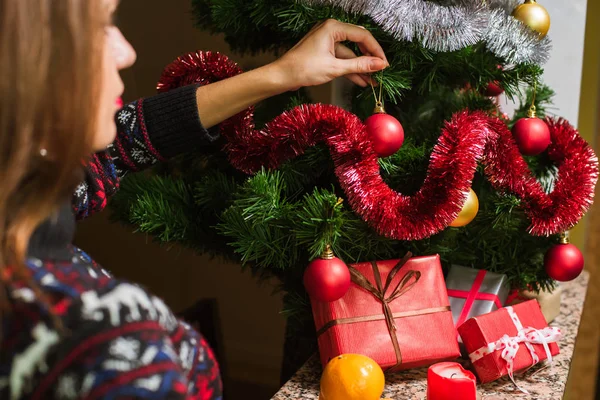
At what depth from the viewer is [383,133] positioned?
864 millimetres

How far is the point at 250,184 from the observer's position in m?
0.86

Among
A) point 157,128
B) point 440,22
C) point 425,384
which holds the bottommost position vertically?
point 425,384

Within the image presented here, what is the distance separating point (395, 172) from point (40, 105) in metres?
0.61

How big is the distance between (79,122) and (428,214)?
0.55 metres

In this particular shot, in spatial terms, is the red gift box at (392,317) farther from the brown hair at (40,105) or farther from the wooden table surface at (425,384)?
the brown hair at (40,105)

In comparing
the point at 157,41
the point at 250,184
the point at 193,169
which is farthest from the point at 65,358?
the point at 157,41

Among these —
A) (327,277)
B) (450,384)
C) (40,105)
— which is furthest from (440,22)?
(40,105)

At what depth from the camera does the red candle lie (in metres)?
0.80

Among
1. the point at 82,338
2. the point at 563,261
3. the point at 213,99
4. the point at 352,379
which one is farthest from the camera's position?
the point at 563,261

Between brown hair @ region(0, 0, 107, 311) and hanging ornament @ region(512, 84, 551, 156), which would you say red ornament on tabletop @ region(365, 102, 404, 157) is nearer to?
hanging ornament @ region(512, 84, 551, 156)

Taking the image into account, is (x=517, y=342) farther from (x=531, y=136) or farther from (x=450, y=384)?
(x=531, y=136)

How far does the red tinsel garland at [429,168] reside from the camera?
33.8 inches

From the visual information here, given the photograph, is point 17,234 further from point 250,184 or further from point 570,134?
point 570,134

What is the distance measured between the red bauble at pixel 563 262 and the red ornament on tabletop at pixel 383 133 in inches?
14.3
